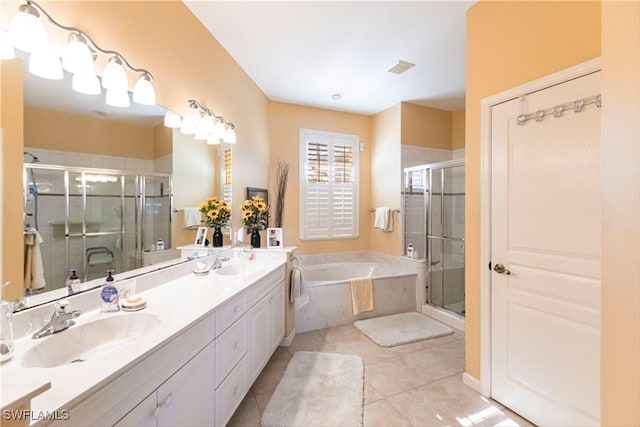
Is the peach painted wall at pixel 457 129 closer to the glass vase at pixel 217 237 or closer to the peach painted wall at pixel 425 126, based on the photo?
the peach painted wall at pixel 425 126

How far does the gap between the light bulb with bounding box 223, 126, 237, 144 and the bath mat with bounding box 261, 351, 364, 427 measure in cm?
210

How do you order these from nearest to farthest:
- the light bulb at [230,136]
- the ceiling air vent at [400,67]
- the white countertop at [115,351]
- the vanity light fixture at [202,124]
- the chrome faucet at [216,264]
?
the white countertop at [115,351] → the vanity light fixture at [202,124] → the chrome faucet at [216,264] → the light bulb at [230,136] → the ceiling air vent at [400,67]

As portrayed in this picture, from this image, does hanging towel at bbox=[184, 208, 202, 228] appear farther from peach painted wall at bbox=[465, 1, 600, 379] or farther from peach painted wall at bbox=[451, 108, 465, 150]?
peach painted wall at bbox=[451, 108, 465, 150]

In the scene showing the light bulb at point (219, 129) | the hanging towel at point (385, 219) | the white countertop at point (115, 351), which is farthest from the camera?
the hanging towel at point (385, 219)

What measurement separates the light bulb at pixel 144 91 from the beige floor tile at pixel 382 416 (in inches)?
94.6

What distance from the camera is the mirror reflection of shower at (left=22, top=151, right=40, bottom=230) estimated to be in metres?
1.12

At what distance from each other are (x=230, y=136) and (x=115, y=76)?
120 cm

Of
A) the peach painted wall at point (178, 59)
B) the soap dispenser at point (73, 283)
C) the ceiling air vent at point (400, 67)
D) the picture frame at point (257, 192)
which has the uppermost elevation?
the ceiling air vent at point (400, 67)

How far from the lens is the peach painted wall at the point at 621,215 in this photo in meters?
0.84

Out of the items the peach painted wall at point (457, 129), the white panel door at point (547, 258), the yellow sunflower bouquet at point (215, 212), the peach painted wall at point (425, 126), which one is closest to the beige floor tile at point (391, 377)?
the white panel door at point (547, 258)

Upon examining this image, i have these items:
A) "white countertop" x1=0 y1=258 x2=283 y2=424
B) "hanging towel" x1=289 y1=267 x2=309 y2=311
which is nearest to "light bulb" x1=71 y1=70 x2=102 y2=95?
"white countertop" x1=0 y1=258 x2=283 y2=424

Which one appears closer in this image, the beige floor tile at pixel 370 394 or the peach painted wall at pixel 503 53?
the peach painted wall at pixel 503 53

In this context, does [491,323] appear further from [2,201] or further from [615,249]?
[2,201]

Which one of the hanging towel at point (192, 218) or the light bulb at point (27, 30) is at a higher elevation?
the light bulb at point (27, 30)
